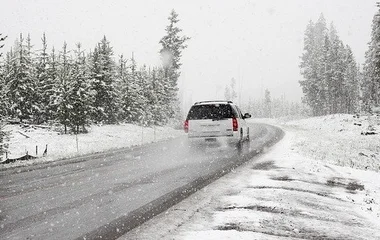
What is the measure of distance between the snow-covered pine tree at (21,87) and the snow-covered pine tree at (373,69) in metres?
35.4

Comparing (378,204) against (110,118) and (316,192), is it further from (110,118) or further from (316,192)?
(110,118)

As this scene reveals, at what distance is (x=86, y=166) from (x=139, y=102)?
106 ft

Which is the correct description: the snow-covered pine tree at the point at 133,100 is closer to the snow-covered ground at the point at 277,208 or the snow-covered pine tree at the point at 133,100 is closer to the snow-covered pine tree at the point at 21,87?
the snow-covered pine tree at the point at 21,87

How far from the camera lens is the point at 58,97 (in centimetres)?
3012

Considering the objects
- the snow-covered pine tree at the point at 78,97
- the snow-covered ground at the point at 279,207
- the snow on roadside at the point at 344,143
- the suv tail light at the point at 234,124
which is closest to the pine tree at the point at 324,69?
the snow on roadside at the point at 344,143

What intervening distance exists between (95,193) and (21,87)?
3016 cm

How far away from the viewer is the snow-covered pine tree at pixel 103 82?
118ft

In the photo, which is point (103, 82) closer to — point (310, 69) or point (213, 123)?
point (213, 123)

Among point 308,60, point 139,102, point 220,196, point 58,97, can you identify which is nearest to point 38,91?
point 58,97

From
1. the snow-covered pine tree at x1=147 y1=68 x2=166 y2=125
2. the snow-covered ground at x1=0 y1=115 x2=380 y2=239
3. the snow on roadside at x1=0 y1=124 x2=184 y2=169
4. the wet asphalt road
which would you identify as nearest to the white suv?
the wet asphalt road

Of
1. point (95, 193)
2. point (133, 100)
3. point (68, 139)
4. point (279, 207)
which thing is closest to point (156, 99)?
point (133, 100)

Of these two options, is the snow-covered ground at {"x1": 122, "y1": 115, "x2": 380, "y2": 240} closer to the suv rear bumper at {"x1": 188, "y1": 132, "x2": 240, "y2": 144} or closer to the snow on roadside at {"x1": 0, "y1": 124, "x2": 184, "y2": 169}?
the suv rear bumper at {"x1": 188, "y1": 132, "x2": 240, "y2": 144}

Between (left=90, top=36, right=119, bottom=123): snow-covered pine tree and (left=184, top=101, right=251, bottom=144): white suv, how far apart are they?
2225cm

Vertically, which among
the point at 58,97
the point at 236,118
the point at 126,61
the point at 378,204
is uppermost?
the point at 126,61
